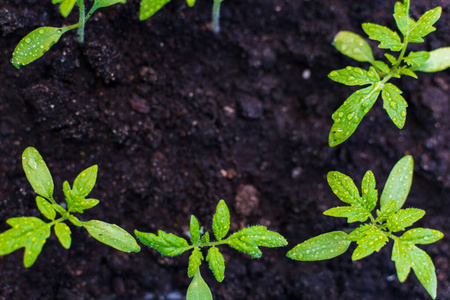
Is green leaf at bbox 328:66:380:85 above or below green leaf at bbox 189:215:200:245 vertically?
above

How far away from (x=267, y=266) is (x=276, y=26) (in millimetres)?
1448

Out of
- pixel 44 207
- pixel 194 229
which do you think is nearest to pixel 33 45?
pixel 44 207

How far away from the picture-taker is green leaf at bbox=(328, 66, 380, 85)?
189cm

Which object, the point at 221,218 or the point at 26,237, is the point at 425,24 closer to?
the point at 221,218

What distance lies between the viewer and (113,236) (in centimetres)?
192

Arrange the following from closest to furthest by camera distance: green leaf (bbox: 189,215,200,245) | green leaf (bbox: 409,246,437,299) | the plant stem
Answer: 1. green leaf (bbox: 409,246,437,299)
2. green leaf (bbox: 189,215,200,245)
3. the plant stem

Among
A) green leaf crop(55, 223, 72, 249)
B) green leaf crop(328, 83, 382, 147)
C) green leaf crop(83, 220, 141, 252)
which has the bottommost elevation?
green leaf crop(83, 220, 141, 252)

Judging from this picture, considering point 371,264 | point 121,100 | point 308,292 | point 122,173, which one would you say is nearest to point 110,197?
point 122,173

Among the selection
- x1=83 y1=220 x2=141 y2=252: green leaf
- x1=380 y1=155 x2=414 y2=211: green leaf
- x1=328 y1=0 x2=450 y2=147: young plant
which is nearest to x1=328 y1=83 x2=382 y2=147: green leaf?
x1=328 y1=0 x2=450 y2=147: young plant

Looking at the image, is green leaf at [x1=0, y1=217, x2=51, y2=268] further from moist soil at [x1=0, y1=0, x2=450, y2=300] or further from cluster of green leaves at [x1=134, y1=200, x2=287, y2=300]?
moist soil at [x1=0, y1=0, x2=450, y2=300]

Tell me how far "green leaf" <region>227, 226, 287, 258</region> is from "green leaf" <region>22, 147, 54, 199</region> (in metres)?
0.91

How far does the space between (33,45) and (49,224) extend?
85 centimetres

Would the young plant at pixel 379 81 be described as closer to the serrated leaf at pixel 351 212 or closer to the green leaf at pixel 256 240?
the serrated leaf at pixel 351 212

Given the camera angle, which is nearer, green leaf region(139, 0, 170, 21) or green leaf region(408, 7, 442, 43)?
green leaf region(139, 0, 170, 21)
